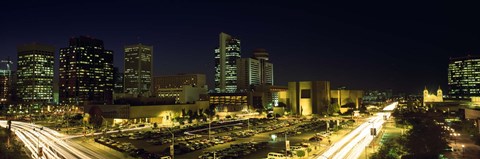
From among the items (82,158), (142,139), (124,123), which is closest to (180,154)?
(82,158)

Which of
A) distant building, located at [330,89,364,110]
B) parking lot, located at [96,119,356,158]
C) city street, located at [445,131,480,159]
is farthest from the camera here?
distant building, located at [330,89,364,110]

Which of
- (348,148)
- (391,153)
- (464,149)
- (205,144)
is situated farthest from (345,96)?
(391,153)

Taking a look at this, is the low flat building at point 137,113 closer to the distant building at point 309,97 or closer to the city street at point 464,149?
the distant building at point 309,97

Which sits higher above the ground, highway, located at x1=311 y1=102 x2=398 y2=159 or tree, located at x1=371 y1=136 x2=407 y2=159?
tree, located at x1=371 y1=136 x2=407 y2=159

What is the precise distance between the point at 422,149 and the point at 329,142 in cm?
1458

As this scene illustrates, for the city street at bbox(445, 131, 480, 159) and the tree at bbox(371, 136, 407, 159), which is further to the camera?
the city street at bbox(445, 131, 480, 159)

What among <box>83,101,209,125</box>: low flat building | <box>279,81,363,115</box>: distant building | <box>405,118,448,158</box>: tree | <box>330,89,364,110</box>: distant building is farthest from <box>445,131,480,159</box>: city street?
<box>330,89,364,110</box>: distant building

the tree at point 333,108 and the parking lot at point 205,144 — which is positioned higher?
the tree at point 333,108

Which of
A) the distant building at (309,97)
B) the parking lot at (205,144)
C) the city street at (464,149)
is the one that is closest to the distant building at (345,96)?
the distant building at (309,97)

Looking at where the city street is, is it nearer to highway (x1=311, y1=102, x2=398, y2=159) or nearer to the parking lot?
highway (x1=311, y1=102, x2=398, y2=159)

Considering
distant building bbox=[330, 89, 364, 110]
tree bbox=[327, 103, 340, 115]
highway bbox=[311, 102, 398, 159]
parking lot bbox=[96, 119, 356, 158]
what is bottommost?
parking lot bbox=[96, 119, 356, 158]

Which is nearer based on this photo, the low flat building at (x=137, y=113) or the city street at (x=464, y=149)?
the city street at (x=464, y=149)

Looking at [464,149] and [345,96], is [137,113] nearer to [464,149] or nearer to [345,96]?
[464,149]

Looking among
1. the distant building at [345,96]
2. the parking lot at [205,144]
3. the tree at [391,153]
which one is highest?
the distant building at [345,96]
